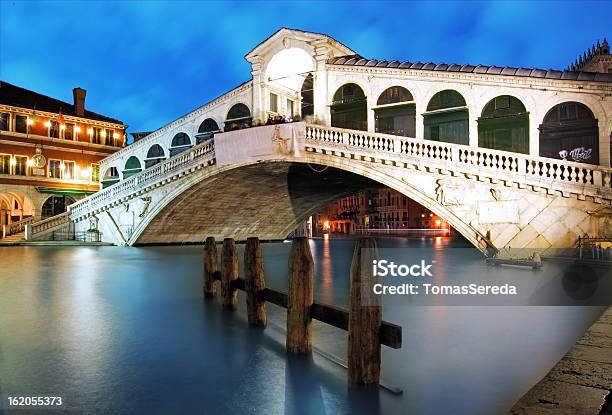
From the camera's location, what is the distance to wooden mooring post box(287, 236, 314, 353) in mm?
4777

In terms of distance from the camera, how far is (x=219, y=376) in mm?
4410

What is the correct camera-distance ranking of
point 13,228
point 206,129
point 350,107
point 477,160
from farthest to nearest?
1. point 13,228
2. point 206,129
3. point 350,107
4. point 477,160

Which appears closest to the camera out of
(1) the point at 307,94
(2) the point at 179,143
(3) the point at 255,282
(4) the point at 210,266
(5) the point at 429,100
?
(3) the point at 255,282

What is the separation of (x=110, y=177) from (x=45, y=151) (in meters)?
5.31

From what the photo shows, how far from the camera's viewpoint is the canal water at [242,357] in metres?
3.79

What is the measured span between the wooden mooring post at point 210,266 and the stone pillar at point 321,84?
44.9 ft

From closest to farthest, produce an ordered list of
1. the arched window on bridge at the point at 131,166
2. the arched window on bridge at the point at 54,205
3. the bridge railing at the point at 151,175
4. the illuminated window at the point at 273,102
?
the bridge railing at the point at 151,175, the illuminated window at the point at 273,102, the arched window on bridge at the point at 131,166, the arched window on bridge at the point at 54,205

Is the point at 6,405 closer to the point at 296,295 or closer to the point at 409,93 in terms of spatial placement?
the point at 296,295

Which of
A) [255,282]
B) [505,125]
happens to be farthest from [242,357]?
[505,125]

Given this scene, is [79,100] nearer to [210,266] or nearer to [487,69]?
[487,69]

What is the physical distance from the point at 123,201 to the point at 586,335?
75.1 feet

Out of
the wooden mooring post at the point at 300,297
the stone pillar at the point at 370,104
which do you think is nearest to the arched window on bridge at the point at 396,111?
the stone pillar at the point at 370,104

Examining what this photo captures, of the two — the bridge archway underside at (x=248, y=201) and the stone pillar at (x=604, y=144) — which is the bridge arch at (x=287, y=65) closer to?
the bridge archway underside at (x=248, y=201)

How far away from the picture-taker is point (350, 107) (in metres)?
20.7
